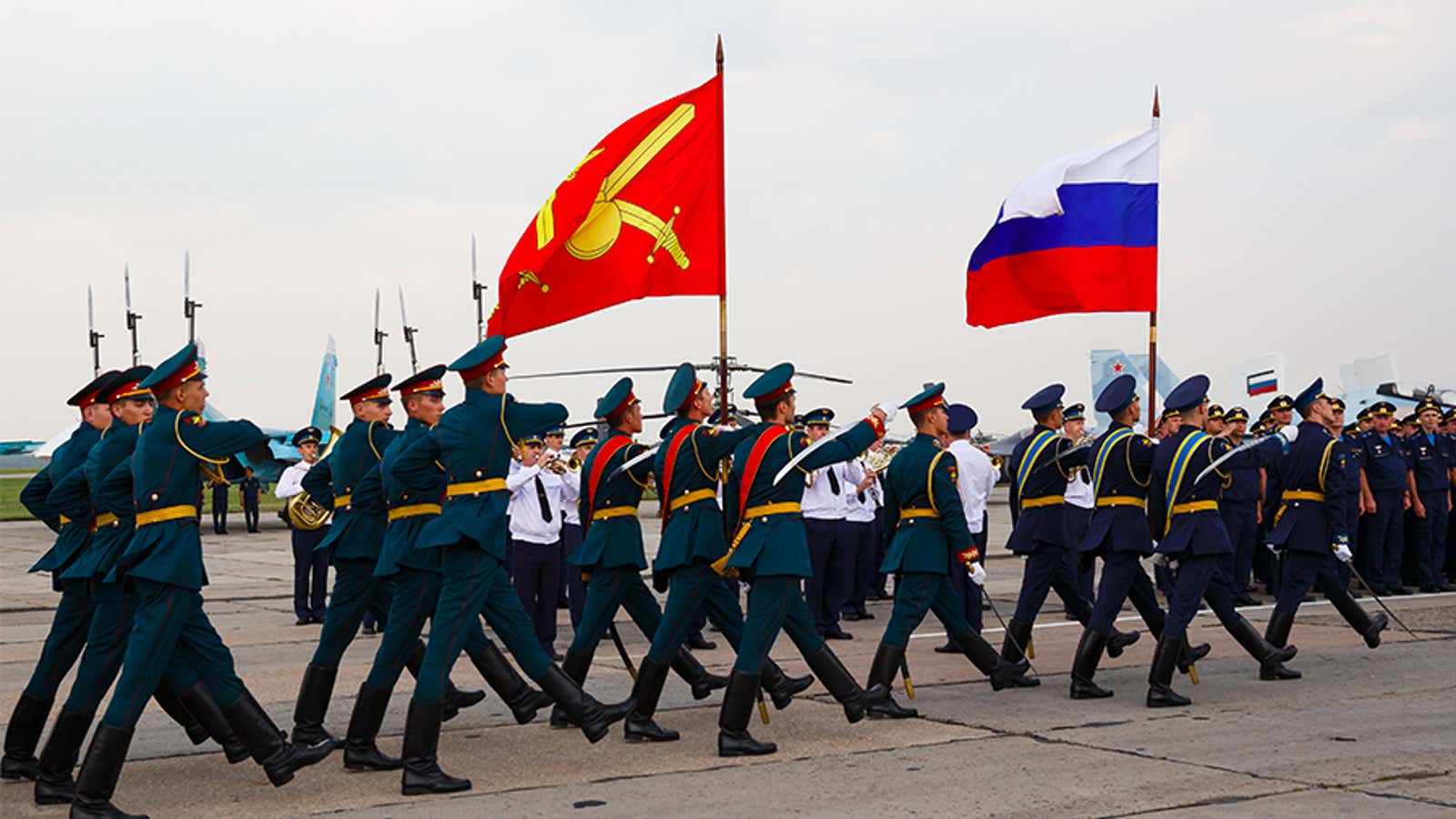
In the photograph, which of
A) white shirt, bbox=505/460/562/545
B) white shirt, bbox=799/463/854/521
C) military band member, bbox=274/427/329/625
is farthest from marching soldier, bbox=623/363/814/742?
military band member, bbox=274/427/329/625

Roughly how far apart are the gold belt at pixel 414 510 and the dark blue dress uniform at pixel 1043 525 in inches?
155

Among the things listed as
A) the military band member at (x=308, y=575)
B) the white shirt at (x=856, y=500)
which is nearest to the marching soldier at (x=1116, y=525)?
the white shirt at (x=856, y=500)

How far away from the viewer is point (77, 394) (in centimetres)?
771

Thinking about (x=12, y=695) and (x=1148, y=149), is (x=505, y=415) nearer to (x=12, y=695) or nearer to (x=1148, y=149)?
(x=12, y=695)

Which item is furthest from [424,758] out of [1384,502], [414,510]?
[1384,502]

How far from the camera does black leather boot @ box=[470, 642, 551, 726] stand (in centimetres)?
748

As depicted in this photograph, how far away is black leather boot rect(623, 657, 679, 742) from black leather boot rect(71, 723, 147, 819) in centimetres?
244

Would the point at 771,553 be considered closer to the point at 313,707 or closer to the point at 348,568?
the point at 348,568

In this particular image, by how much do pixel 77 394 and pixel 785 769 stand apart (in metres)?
4.02

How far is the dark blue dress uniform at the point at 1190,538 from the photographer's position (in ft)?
28.0

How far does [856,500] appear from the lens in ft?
43.5

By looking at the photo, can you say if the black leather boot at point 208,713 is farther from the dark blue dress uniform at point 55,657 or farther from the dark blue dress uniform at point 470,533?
the dark blue dress uniform at point 470,533

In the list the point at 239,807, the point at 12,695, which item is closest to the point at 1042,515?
the point at 239,807

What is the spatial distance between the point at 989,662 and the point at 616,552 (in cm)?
235
